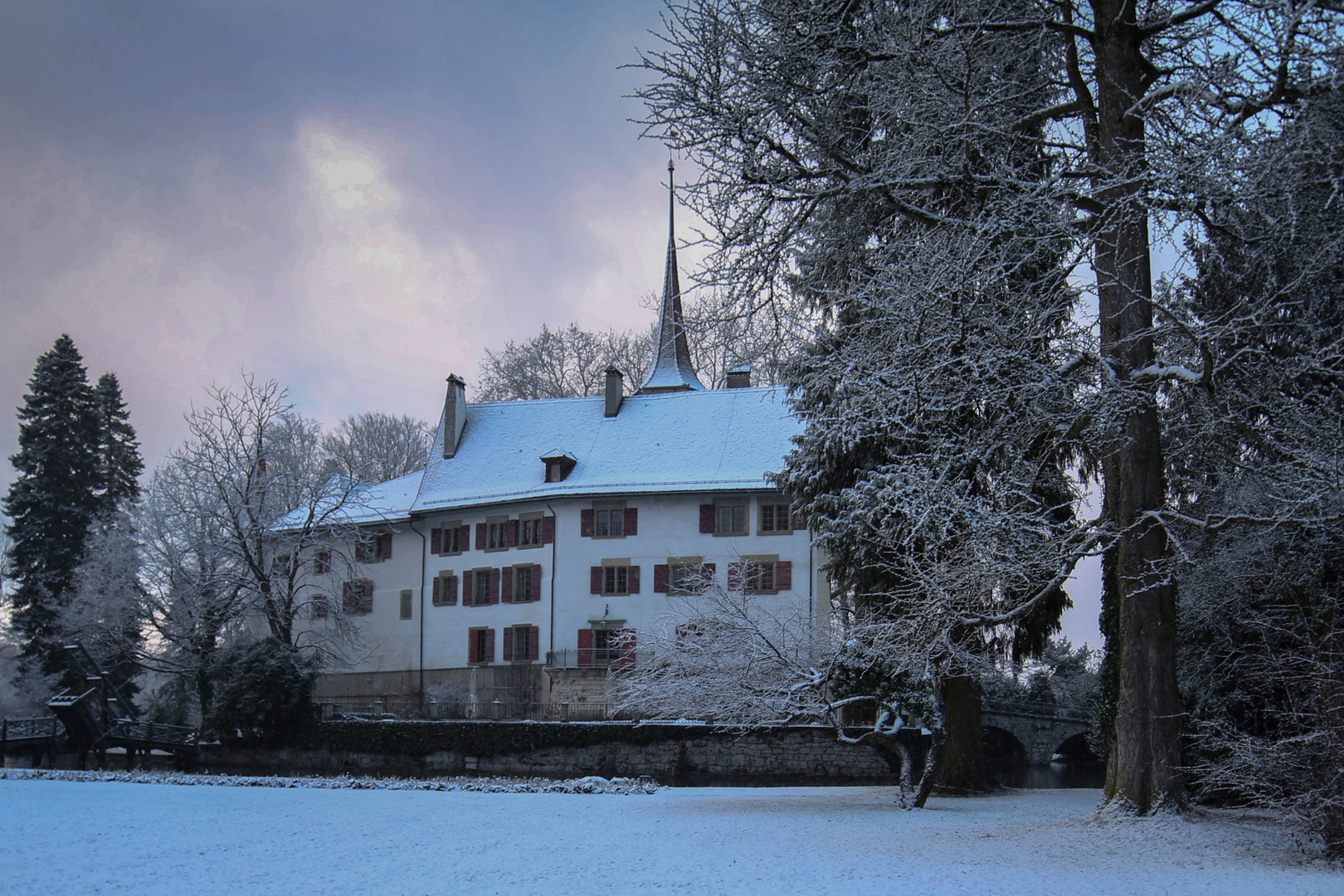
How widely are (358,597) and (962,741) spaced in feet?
72.8

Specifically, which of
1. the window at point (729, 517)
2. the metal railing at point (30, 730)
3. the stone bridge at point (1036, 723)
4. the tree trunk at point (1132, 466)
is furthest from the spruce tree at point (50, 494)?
the tree trunk at point (1132, 466)

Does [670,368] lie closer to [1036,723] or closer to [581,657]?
[581,657]

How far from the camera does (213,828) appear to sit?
41.6ft

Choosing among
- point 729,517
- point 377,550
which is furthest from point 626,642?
point 377,550

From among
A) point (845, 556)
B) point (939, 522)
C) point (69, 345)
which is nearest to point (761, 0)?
point (939, 522)

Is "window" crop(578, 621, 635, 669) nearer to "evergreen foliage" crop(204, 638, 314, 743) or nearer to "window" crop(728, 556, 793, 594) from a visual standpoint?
"window" crop(728, 556, 793, 594)

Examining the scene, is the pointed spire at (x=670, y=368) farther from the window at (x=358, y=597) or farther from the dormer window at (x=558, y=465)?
the window at (x=358, y=597)

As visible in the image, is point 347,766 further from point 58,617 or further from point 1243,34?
point 1243,34

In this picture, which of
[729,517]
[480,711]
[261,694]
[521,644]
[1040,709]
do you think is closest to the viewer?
[261,694]

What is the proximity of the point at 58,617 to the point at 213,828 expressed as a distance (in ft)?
81.5

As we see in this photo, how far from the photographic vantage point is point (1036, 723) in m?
35.7

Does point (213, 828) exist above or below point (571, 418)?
below

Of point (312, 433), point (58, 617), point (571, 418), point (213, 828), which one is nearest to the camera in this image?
Answer: point (213, 828)

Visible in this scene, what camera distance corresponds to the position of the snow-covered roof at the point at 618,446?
108 ft
